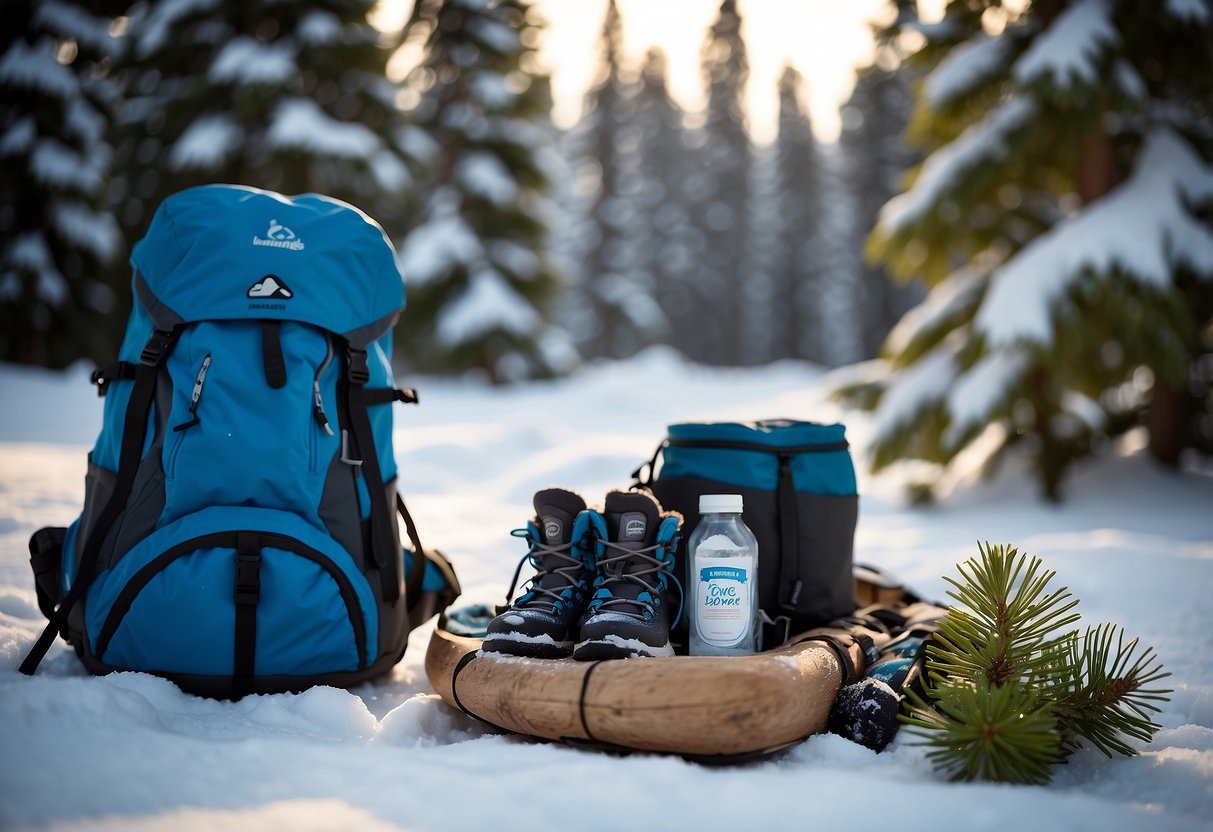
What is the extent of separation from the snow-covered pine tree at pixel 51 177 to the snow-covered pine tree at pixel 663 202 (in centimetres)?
1674

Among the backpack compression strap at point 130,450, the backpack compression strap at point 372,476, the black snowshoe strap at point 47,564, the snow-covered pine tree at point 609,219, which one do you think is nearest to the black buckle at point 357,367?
the backpack compression strap at point 372,476

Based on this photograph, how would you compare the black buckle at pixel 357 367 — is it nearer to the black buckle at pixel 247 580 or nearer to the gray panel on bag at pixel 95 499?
the black buckle at pixel 247 580

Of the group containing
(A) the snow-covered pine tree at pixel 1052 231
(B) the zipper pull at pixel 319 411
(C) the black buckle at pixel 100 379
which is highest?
(A) the snow-covered pine tree at pixel 1052 231

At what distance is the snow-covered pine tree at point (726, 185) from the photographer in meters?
25.6

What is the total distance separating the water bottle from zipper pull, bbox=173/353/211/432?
1.24 metres

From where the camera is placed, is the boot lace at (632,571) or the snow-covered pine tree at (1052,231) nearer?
the boot lace at (632,571)

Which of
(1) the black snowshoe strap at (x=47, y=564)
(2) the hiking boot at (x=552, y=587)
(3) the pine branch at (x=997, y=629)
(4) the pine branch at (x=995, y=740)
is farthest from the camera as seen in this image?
(1) the black snowshoe strap at (x=47, y=564)

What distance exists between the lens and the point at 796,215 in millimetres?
25609

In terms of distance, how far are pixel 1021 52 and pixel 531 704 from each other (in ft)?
15.5

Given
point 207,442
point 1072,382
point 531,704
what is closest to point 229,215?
point 207,442

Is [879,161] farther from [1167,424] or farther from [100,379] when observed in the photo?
[100,379]

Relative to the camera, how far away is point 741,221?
2612cm

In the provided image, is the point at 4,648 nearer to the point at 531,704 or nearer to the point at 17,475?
the point at 531,704

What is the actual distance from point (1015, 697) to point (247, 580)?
163 centimetres
